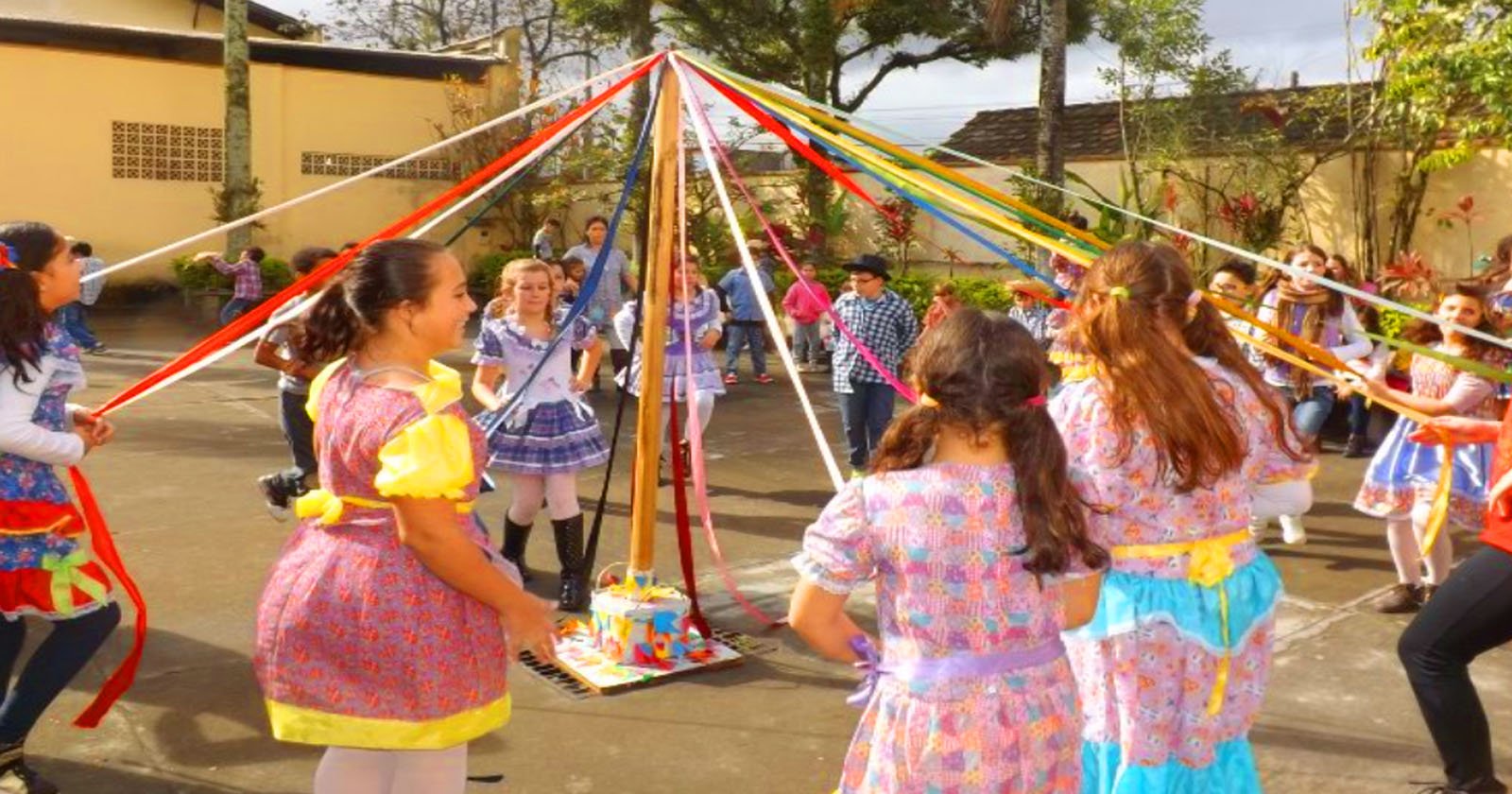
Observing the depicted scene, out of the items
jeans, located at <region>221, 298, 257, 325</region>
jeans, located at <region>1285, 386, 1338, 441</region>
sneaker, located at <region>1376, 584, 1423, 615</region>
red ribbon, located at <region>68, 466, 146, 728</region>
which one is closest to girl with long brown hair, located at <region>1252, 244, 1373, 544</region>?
jeans, located at <region>1285, 386, 1338, 441</region>

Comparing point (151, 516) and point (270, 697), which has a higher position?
point (270, 697)

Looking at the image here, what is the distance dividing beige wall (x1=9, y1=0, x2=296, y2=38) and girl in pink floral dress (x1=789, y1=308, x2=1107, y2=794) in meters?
24.0

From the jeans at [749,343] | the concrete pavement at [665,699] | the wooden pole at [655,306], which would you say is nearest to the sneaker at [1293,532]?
the concrete pavement at [665,699]

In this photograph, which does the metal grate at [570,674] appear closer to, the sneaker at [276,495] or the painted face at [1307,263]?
the sneaker at [276,495]

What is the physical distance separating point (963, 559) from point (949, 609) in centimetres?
10

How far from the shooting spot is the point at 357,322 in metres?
2.70

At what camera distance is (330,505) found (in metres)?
2.65

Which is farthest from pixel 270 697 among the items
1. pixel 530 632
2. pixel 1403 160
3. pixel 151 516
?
pixel 1403 160

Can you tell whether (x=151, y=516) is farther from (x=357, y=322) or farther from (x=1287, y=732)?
(x=1287, y=732)

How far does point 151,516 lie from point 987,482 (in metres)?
5.88

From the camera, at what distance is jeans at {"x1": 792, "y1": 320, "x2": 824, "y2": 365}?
46.6 ft

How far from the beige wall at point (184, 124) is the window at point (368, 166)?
0.10 meters

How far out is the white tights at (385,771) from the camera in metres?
2.70

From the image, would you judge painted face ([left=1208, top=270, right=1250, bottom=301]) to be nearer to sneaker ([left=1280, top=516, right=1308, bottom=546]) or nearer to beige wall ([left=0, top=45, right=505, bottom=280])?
sneaker ([left=1280, top=516, right=1308, bottom=546])
